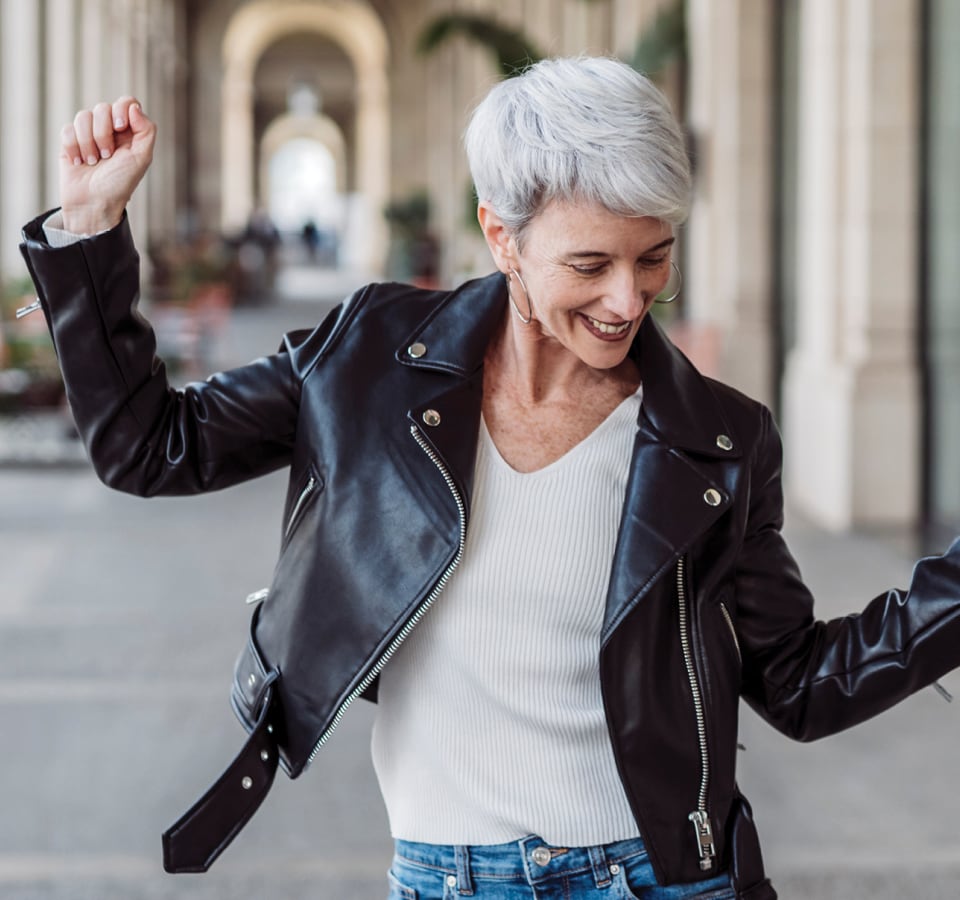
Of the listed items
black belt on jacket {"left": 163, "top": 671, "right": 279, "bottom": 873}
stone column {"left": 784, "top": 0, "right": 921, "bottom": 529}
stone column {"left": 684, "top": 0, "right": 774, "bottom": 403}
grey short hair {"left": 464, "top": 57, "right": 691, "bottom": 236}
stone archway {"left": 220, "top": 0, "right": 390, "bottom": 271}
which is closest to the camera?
grey short hair {"left": 464, "top": 57, "right": 691, "bottom": 236}

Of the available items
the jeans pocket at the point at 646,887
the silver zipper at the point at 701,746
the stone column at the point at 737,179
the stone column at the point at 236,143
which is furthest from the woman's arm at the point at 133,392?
the stone column at the point at 236,143

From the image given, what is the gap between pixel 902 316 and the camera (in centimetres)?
857

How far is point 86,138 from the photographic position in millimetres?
1717

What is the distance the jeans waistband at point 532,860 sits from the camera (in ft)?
5.65

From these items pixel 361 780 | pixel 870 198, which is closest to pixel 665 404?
pixel 361 780

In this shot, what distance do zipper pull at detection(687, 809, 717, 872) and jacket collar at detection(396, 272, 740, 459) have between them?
1.29ft

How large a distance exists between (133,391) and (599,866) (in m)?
0.73

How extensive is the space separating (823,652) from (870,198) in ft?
23.3

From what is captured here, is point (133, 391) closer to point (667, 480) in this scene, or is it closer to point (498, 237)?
point (498, 237)

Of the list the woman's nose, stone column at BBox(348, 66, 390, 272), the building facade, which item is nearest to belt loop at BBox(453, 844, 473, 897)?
the woman's nose

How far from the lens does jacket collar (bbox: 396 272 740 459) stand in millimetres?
1747

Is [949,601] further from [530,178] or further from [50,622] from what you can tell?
[50,622]

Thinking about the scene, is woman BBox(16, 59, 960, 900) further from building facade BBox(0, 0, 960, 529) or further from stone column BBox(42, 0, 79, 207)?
stone column BBox(42, 0, 79, 207)

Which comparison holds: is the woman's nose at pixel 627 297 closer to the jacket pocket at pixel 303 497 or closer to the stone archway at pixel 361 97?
the jacket pocket at pixel 303 497
